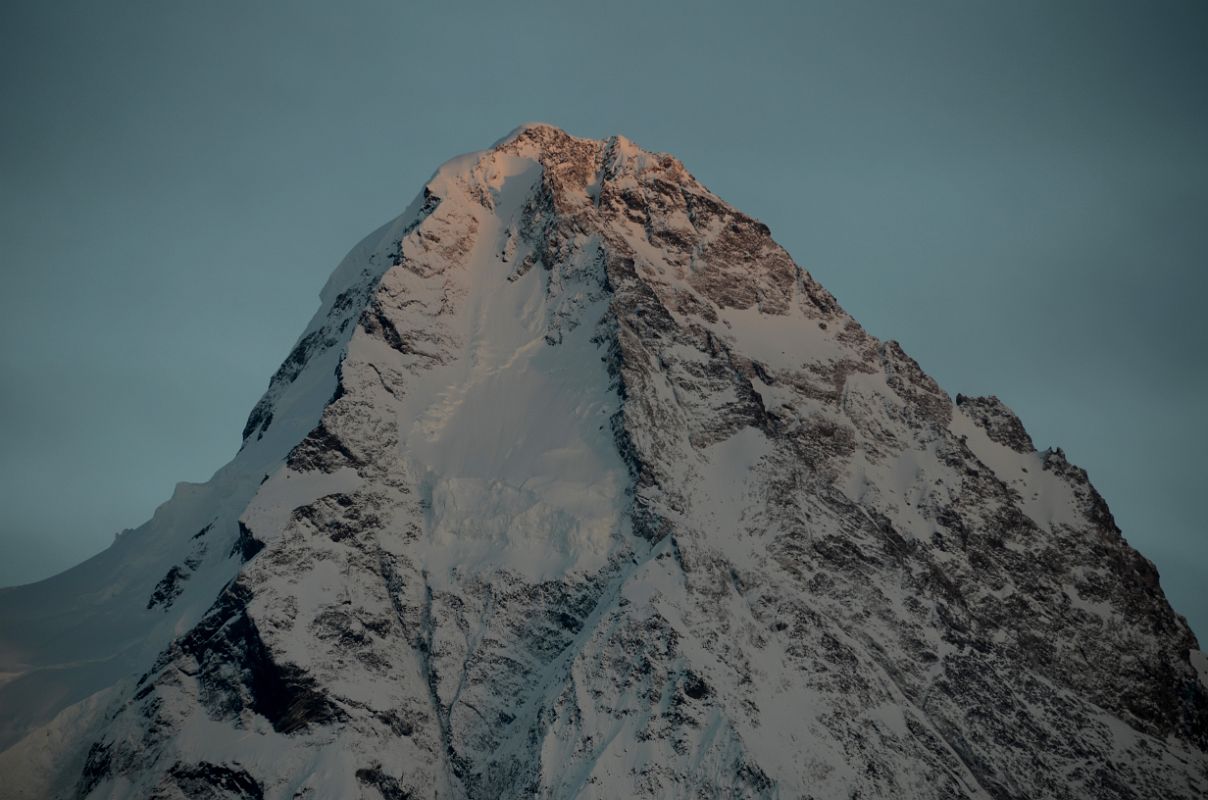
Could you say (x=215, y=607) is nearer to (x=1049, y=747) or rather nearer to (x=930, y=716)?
(x=930, y=716)

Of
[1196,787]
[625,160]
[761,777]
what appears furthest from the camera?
[625,160]

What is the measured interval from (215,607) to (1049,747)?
84.2 meters

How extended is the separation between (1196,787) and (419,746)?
77639 mm

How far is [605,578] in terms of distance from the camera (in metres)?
138

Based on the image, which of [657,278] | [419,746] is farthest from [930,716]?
[657,278]

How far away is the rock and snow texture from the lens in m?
127

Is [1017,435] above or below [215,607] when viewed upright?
above

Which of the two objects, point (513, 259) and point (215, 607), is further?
point (513, 259)

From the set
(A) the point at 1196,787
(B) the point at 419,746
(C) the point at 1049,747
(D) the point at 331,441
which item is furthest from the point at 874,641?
(D) the point at 331,441

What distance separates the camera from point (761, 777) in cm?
12088

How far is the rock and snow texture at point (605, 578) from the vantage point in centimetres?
12719

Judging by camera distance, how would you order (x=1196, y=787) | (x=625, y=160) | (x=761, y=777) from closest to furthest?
(x=761, y=777) → (x=1196, y=787) → (x=625, y=160)

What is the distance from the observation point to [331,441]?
151 metres

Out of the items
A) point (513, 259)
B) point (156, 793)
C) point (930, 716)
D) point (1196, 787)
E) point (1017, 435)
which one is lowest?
point (156, 793)
